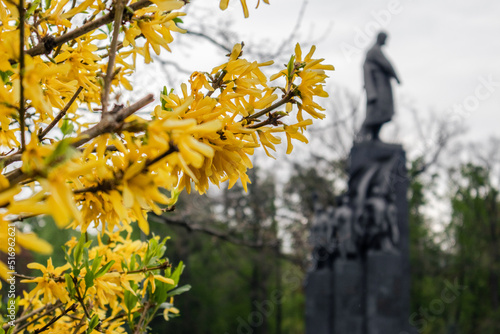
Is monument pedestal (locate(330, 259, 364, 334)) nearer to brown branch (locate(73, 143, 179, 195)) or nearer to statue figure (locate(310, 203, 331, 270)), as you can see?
statue figure (locate(310, 203, 331, 270))

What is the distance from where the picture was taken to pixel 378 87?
8195 millimetres

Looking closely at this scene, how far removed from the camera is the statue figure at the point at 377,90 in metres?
8.06

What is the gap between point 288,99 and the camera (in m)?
1.08

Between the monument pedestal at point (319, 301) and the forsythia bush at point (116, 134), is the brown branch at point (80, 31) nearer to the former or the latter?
the forsythia bush at point (116, 134)

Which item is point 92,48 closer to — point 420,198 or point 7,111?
point 7,111

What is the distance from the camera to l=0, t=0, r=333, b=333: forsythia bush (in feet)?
2.22

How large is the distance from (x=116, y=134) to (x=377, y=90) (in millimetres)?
7854

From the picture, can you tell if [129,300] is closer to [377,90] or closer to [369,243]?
[369,243]

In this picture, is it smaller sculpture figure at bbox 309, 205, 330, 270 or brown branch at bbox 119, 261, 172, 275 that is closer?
brown branch at bbox 119, 261, 172, 275

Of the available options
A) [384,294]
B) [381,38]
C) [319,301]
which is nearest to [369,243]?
[384,294]

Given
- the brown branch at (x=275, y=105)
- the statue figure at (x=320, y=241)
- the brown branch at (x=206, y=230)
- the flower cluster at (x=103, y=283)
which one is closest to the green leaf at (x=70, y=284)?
the flower cluster at (x=103, y=283)

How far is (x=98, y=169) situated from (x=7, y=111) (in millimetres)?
178

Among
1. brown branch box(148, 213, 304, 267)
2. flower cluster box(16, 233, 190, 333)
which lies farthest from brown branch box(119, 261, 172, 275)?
brown branch box(148, 213, 304, 267)

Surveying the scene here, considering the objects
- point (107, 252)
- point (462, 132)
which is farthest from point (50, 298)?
point (462, 132)
